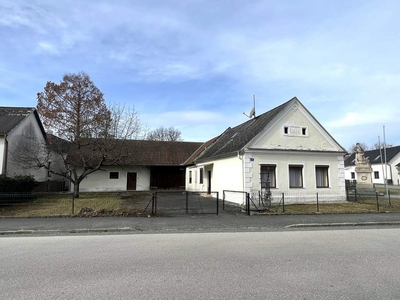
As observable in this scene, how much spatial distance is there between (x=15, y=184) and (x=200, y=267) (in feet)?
51.2

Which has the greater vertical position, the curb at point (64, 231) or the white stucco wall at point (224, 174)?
the white stucco wall at point (224, 174)

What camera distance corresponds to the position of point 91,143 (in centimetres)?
1898

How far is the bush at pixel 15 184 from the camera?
1507cm

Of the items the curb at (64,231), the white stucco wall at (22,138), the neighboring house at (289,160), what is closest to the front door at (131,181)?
the white stucco wall at (22,138)

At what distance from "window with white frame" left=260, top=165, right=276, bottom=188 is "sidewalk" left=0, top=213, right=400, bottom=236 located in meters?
4.23

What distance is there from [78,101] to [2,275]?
29.1m

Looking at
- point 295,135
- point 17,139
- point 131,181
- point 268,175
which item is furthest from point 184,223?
point 131,181

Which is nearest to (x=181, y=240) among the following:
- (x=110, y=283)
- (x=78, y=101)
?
(x=110, y=283)

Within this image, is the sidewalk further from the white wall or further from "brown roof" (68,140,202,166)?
"brown roof" (68,140,202,166)

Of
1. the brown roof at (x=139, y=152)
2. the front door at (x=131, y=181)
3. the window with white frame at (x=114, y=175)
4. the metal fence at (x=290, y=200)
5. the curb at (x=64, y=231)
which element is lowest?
the curb at (x=64, y=231)

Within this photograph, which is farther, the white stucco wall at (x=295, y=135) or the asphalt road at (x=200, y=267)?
the white stucco wall at (x=295, y=135)

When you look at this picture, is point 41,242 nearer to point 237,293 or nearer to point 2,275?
point 2,275

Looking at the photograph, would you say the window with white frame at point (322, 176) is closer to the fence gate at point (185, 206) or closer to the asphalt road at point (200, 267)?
the fence gate at point (185, 206)

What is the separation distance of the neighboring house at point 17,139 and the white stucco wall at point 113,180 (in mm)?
3968
